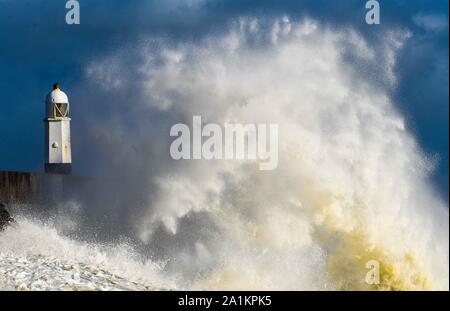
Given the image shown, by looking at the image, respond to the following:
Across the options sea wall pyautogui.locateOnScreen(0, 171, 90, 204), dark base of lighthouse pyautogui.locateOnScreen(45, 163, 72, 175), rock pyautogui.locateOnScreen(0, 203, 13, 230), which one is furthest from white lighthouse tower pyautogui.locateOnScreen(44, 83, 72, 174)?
rock pyautogui.locateOnScreen(0, 203, 13, 230)

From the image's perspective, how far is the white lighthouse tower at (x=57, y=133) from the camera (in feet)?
76.1

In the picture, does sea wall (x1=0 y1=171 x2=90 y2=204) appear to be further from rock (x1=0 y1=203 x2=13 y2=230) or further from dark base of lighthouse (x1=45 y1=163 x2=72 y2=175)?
dark base of lighthouse (x1=45 y1=163 x2=72 y2=175)

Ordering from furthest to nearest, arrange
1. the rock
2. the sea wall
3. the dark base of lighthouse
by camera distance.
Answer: the dark base of lighthouse
the sea wall
the rock

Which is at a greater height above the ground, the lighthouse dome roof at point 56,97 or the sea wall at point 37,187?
the lighthouse dome roof at point 56,97

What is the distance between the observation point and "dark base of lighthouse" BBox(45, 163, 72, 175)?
22953 mm

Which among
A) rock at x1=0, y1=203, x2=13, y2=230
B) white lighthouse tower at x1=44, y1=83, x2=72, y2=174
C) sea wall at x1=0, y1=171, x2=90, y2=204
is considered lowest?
rock at x1=0, y1=203, x2=13, y2=230

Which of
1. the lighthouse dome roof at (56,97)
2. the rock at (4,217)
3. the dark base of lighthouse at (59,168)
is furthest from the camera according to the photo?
the lighthouse dome roof at (56,97)

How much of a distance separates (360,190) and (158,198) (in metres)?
3.85

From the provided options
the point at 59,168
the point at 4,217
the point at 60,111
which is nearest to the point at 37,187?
the point at 4,217

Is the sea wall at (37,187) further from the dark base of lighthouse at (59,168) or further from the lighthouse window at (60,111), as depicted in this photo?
the lighthouse window at (60,111)

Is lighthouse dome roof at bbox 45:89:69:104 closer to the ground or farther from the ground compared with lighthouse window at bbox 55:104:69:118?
farther from the ground

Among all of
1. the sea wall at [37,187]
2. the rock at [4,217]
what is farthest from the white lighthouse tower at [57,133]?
the rock at [4,217]

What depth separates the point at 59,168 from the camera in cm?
2303

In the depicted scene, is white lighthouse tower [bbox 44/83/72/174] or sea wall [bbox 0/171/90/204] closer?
sea wall [bbox 0/171/90/204]
